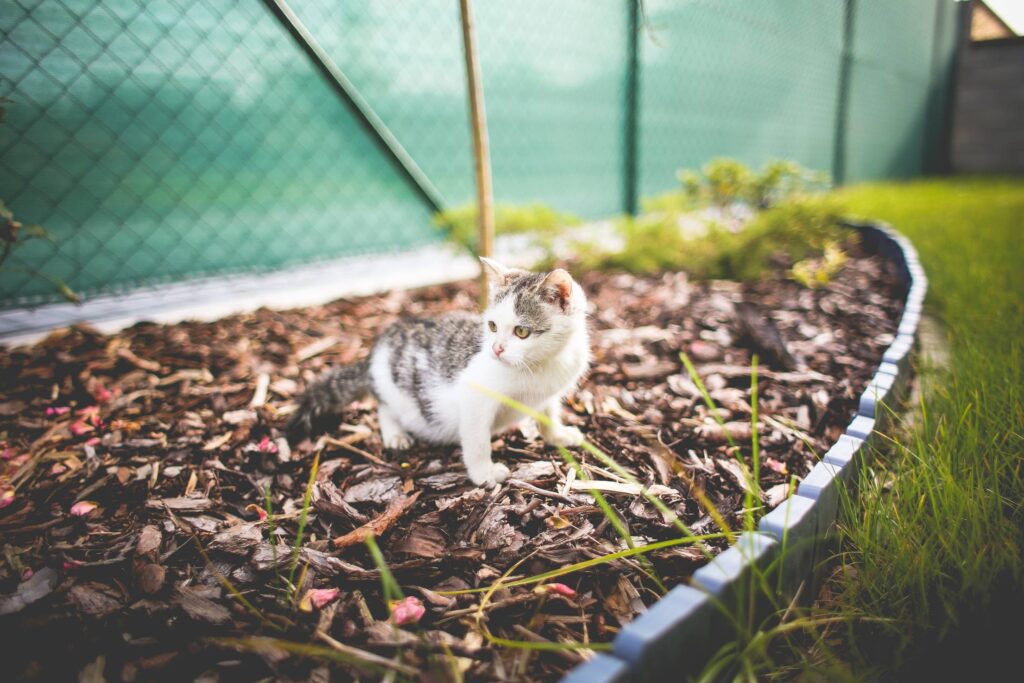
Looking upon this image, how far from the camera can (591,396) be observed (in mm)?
2262

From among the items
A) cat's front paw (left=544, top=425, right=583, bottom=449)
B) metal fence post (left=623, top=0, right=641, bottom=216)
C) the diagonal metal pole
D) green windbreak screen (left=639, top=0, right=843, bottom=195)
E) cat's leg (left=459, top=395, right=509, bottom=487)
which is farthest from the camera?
green windbreak screen (left=639, top=0, right=843, bottom=195)

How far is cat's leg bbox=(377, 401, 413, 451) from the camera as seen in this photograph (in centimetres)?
201

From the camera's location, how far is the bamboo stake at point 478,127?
2.23 meters

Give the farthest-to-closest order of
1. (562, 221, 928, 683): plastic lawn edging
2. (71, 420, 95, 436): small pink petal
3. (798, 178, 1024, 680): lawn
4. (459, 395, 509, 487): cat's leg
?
(71, 420, 95, 436): small pink petal < (459, 395, 509, 487): cat's leg < (798, 178, 1024, 680): lawn < (562, 221, 928, 683): plastic lawn edging

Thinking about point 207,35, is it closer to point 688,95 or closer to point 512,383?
point 512,383

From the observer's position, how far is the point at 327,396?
2.07m

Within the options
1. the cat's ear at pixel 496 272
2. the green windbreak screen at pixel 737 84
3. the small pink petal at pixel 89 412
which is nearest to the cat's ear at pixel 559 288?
the cat's ear at pixel 496 272

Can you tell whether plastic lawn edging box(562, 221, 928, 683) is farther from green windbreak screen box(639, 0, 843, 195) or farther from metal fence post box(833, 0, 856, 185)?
metal fence post box(833, 0, 856, 185)

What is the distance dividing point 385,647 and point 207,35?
10.5 ft

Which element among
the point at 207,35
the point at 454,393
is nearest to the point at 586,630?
the point at 454,393

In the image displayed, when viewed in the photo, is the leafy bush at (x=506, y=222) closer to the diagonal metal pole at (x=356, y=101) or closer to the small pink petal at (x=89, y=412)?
the diagonal metal pole at (x=356, y=101)

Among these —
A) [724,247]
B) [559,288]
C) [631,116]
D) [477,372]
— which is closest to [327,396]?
[477,372]

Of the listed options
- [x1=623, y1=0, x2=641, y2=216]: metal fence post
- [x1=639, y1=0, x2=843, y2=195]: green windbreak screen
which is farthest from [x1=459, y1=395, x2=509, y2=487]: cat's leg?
[x1=639, y1=0, x2=843, y2=195]: green windbreak screen

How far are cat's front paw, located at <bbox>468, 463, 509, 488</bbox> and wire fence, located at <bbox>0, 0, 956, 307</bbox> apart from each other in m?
1.90
